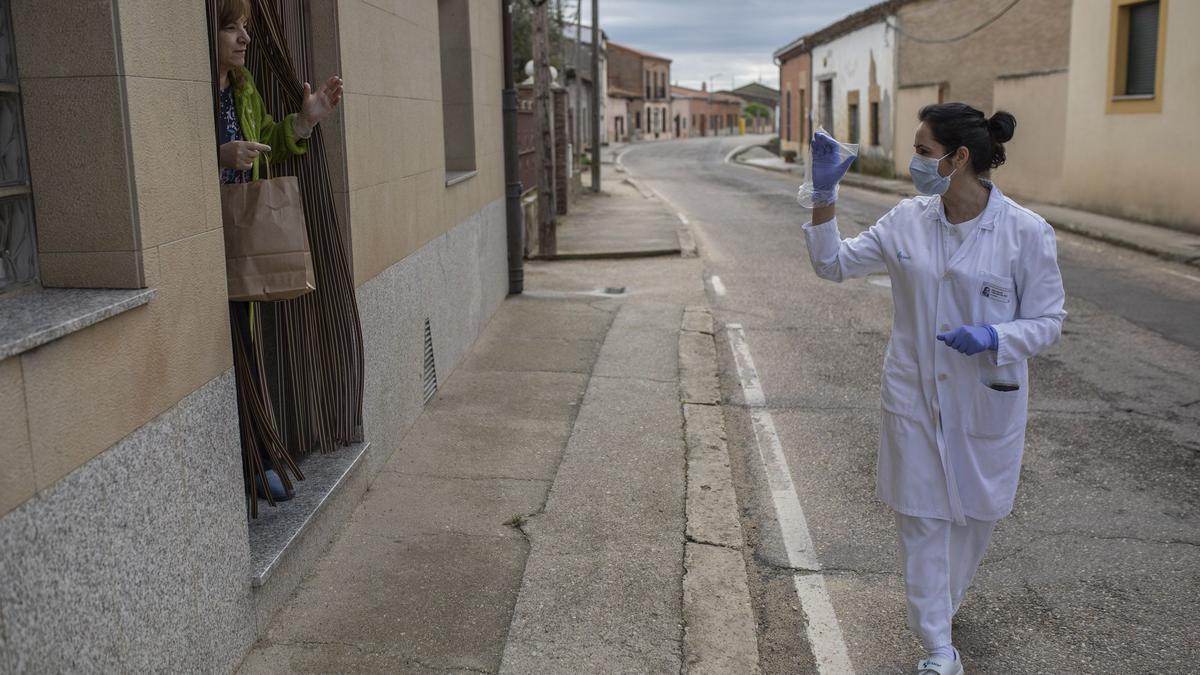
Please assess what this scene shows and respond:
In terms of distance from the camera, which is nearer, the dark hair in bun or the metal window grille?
the dark hair in bun

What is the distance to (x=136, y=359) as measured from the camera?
3.03 meters

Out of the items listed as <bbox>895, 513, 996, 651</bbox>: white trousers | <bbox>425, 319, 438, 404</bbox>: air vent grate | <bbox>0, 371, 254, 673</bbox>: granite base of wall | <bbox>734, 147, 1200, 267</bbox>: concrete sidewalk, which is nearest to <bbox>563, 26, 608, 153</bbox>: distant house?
<bbox>734, 147, 1200, 267</bbox>: concrete sidewalk

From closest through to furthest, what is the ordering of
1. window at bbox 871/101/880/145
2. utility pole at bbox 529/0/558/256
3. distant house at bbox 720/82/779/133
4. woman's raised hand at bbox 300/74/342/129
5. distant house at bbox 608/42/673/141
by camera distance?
woman's raised hand at bbox 300/74/342/129 < utility pole at bbox 529/0/558/256 < window at bbox 871/101/880/145 < distant house at bbox 608/42/673/141 < distant house at bbox 720/82/779/133

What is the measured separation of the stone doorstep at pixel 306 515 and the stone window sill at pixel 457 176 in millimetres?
3049

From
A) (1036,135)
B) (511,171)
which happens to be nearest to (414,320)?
(511,171)

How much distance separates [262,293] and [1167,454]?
16.1 ft

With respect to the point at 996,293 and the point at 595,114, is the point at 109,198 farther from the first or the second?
the point at 595,114

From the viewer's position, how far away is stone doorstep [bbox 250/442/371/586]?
Result: 13.1ft

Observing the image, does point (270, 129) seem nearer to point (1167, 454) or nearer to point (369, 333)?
point (369, 333)

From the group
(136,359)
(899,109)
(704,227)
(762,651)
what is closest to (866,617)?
(762,651)

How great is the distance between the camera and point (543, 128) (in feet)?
50.0

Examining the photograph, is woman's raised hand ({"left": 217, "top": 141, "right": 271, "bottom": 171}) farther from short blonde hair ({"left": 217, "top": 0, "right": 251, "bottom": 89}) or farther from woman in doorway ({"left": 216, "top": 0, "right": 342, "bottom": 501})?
short blonde hair ({"left": 217, "top": 0, "right": 251, "bottom": 89})

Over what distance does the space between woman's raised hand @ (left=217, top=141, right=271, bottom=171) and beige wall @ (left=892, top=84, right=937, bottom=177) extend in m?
26.7

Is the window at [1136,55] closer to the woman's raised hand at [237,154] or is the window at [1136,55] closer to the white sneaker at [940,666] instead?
the white sneaker at [940,666]
